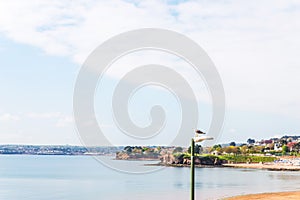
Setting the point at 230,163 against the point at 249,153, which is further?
the point at 249,153

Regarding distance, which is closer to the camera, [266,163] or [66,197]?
[66,197]

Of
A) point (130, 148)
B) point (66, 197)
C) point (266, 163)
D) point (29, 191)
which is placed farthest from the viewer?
point (130, 148)

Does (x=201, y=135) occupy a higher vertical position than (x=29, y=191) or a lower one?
higher

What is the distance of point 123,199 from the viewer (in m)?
46.2

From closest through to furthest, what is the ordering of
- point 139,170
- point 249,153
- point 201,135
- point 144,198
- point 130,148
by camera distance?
1. point 201,135
2. point 144,198
3. point 139,170
4. point 249,153
5. point 130,148

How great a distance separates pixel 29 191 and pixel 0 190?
16.8ft

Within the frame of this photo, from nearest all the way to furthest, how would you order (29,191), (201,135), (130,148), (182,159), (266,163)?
(201,135) → (29,191) → (182,159) → (266,163) → (130,148)

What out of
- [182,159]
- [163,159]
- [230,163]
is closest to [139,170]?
[182,159]

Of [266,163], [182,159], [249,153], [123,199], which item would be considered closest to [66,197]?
[123,199]

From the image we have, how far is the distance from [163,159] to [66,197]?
88.0m

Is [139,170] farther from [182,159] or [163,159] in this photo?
[163,159]

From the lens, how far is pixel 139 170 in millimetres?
97812

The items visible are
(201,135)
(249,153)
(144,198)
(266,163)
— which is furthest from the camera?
(249,153)

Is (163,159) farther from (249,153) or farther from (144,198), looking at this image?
(144,198)
